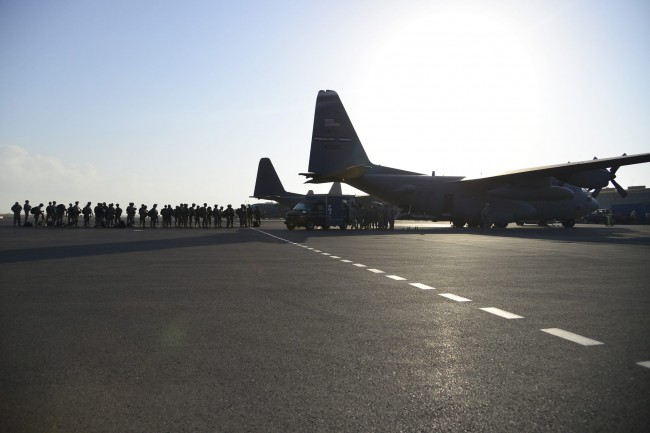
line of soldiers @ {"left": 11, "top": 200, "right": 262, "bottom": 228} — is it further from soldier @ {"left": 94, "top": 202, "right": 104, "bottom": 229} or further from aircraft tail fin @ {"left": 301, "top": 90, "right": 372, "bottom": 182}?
aircraft tail fin @ {"left": 301, "top": 90, "right": 372, "bottom": 182}

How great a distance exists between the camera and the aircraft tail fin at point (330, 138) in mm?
37594

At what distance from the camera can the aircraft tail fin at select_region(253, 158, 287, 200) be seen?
183ft

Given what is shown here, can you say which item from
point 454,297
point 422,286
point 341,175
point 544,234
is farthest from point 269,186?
point 454,297

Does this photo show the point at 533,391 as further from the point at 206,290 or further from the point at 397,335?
the point at 206,290

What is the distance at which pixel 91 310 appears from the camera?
695 centimetres

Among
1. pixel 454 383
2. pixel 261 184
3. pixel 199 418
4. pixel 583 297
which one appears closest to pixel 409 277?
pixel 583 297

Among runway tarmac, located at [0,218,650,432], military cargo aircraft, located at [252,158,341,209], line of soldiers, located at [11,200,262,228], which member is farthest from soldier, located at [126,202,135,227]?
runway tarmac, located at [0,218,650,432]

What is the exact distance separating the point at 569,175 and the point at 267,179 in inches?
1165

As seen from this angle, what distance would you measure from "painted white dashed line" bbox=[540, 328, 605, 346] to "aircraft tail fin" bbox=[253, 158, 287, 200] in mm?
50836

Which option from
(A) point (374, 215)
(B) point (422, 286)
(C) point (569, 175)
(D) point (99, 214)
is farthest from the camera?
(D) point (99, 214)

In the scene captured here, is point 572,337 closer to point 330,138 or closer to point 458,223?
point 330,138

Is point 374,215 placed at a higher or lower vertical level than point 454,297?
higher

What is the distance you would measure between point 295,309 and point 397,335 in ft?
6.18

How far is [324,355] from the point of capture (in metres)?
4.71
